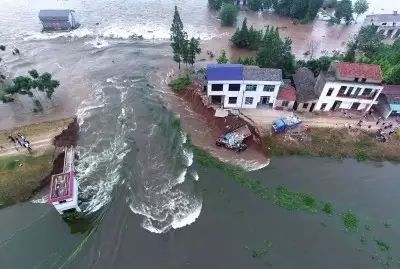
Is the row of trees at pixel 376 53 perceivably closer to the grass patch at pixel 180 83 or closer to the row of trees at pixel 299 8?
the row of trees at pixel 299 8

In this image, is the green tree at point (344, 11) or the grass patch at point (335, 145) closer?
the grass patch at point (335, 145)

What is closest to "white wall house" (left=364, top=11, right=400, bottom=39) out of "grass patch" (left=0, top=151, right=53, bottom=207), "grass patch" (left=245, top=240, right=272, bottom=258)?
"grass patch" (left=245, top=240, right=272, bottom=258)

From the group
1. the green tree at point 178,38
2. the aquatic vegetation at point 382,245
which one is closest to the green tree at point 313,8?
the green tree at point 178,38

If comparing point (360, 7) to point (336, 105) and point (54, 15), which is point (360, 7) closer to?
point (336, 105)

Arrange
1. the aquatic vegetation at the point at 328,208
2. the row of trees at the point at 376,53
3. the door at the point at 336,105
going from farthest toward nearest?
the row of trees at the point at 376,53 < the door at the point at 336,105 < the aquatic vegetation at the point at 328,208

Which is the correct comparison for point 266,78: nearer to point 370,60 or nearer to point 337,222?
point 337,222

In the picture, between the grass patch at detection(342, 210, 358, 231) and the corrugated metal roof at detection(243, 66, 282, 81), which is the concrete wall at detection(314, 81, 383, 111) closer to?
the corrugated metal roof at detection(243, 66, 282, 81)

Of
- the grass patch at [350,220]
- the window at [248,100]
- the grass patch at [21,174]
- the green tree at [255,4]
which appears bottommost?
the grass patch at [350,220]
